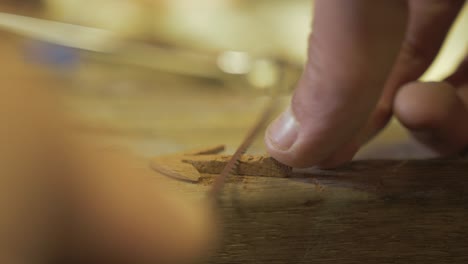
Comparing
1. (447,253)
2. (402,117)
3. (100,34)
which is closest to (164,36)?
(100,34)

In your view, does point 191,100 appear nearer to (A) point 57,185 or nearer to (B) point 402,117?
(B) point 402,117

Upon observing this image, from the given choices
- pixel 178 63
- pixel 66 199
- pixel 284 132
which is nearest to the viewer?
pixel 66 199

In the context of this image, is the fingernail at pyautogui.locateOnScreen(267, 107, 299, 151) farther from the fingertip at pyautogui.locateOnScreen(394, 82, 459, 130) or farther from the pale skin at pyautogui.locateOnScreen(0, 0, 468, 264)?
the fingertip at pyautogui.locateOnScreen(394, 82, 459, 130)

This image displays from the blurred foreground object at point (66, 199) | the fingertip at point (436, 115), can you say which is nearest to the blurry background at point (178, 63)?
the fingertip at point (436, 115)

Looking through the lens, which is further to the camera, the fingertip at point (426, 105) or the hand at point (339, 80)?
the fingertip at point (426, 105)

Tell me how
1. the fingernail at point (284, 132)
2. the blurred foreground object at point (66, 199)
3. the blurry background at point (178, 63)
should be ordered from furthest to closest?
the blurry background at point (178, 63) → the fingernail at point (284, 132) → the blurred foreground object at point (66, 199)

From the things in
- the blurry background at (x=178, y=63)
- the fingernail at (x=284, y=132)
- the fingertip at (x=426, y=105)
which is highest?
the blurry background at (x=178, y=63)

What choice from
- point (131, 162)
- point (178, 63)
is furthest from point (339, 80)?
point (178, 63)

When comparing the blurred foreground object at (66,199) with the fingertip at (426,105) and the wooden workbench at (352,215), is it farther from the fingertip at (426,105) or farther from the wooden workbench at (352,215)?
the fingertip at (426,105)

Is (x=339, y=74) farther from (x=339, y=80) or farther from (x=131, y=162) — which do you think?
(x=131, y=162)
